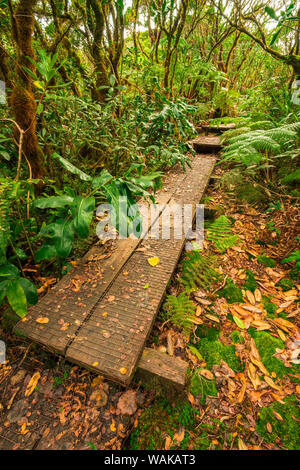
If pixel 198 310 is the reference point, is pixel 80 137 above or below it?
above

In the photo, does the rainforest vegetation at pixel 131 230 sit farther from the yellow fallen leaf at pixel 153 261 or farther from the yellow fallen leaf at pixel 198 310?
the yellow fallen leaf at pixel 153 261

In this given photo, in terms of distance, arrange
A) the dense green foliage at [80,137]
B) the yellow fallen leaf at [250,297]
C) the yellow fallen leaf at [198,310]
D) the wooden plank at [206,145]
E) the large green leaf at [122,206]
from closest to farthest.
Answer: the large green leaf at [122,206] < the dense green foliage at [80,137] < the yellow fallen leaf at [198,310] < the yellow fallen leaf at [250,297] < the wooden plank at [206,145]

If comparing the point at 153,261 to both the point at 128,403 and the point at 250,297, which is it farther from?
the point at 128,403

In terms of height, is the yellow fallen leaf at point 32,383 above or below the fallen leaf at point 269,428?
above

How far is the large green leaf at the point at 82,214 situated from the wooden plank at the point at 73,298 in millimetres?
616

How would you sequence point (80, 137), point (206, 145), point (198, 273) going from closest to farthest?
point (198, 273)
point (80, 137)
point (206, 145)

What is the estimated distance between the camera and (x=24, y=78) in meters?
2.02

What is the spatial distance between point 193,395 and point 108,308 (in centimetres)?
86

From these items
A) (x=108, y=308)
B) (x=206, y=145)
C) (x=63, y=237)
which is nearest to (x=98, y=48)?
(x=206, y=145)

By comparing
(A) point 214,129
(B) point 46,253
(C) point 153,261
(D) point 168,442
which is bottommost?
(D) point 168,442

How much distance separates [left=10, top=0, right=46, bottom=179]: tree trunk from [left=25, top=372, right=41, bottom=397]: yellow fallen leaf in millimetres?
2017

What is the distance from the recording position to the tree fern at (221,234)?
2.68 metres

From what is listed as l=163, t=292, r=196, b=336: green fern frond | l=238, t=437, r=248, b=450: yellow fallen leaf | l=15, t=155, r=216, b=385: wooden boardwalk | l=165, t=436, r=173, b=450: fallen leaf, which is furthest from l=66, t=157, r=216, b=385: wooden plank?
l=238, t=437, r=248, b=450: yellow fallen leaf

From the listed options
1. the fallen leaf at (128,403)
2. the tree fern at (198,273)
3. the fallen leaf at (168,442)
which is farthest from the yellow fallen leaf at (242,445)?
the tree fern at (198,273)
